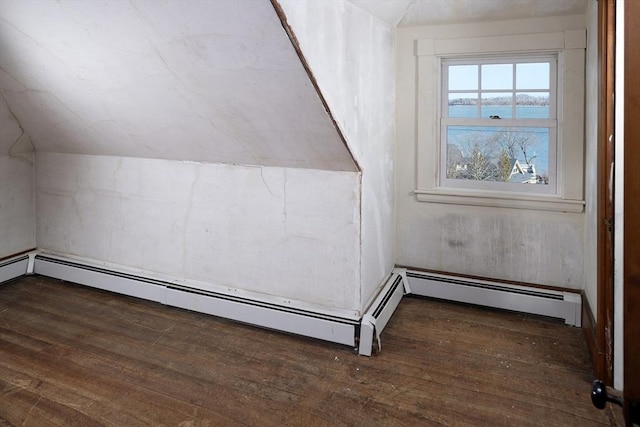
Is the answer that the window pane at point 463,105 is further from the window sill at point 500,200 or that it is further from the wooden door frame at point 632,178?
the wooden door frame at point 632,178

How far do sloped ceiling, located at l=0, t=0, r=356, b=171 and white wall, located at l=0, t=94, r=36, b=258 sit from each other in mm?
550

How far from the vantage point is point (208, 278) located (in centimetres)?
310

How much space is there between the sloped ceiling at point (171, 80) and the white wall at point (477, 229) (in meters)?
0.99

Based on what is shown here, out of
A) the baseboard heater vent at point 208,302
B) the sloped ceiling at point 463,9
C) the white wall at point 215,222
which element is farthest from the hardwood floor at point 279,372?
the sloped ceiling at point 463,9

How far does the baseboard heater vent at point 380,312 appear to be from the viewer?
256cm

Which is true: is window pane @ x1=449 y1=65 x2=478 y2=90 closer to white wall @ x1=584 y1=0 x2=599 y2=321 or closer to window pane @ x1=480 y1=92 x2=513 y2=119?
window pane @ x1=480 y1=92 x2=513 y2=119

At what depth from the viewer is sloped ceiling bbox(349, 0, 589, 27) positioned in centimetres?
272

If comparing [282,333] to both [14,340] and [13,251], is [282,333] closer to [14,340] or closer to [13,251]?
[14,340]

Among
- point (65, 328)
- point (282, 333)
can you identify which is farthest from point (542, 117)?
point (65, 328)

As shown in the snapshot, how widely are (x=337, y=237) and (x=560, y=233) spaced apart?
1531 millimetres

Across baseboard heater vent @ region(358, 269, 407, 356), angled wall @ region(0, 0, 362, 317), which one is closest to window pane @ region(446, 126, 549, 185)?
baseboard heater vent @ region(358, 269, 407, 356)

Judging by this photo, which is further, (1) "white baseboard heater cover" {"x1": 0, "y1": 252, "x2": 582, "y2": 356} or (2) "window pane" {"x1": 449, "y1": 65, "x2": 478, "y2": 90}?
(2) "window pane" {"x1": 449, "y1": 65, "x2": 478, "y2": 90}

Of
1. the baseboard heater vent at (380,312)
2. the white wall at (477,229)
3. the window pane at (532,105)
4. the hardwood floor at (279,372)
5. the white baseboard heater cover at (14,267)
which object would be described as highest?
the window pane at (532,105)

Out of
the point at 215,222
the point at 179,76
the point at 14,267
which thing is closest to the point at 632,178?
the point at 179,76
